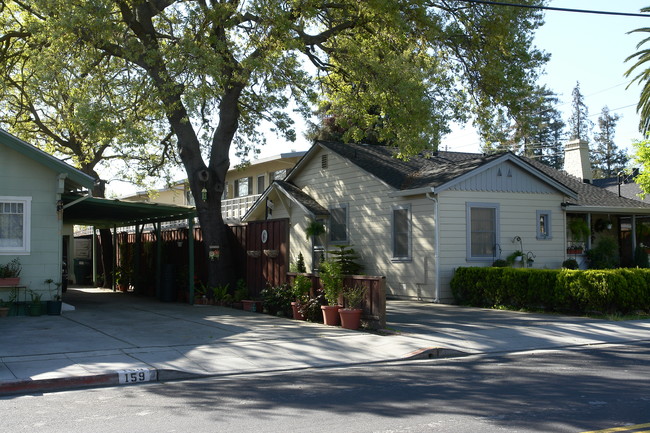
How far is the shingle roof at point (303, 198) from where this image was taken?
79.1 feet

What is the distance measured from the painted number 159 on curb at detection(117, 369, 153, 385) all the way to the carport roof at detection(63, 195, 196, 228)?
850 centimetres

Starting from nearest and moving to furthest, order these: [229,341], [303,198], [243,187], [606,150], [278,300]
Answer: [229,341]
[278,300]
[303,198]
[243,187]
[606,150]

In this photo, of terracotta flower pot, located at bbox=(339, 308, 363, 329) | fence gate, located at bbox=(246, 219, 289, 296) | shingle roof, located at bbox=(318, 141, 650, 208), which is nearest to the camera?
terracotta flower pot, located at bbox=(339, 308, 363, 329)

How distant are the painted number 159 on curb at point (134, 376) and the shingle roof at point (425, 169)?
11547 mm

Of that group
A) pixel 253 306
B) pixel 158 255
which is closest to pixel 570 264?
pixel 253 306

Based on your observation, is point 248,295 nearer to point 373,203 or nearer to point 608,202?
point 373,203

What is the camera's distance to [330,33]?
20.6 m

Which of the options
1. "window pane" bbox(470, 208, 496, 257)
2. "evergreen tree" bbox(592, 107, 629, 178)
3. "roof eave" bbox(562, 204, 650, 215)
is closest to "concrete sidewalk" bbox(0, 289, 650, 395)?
"window pane" bbox(470, 208, 496, 257)

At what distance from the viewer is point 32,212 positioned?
16797 millimetres

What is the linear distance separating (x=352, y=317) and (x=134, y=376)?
19.1 feet

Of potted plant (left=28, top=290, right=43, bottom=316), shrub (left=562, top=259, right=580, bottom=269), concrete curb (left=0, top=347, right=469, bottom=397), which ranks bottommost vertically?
concrete curb (left=0, top=347, right=469, bottom=397)

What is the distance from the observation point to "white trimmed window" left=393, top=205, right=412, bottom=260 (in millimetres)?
20766

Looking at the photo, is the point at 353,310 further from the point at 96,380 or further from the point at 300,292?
the point at 96,380

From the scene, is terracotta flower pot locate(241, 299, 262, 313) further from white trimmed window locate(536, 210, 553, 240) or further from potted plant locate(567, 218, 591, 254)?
potted plant locate(567, 218, 591, 254)
